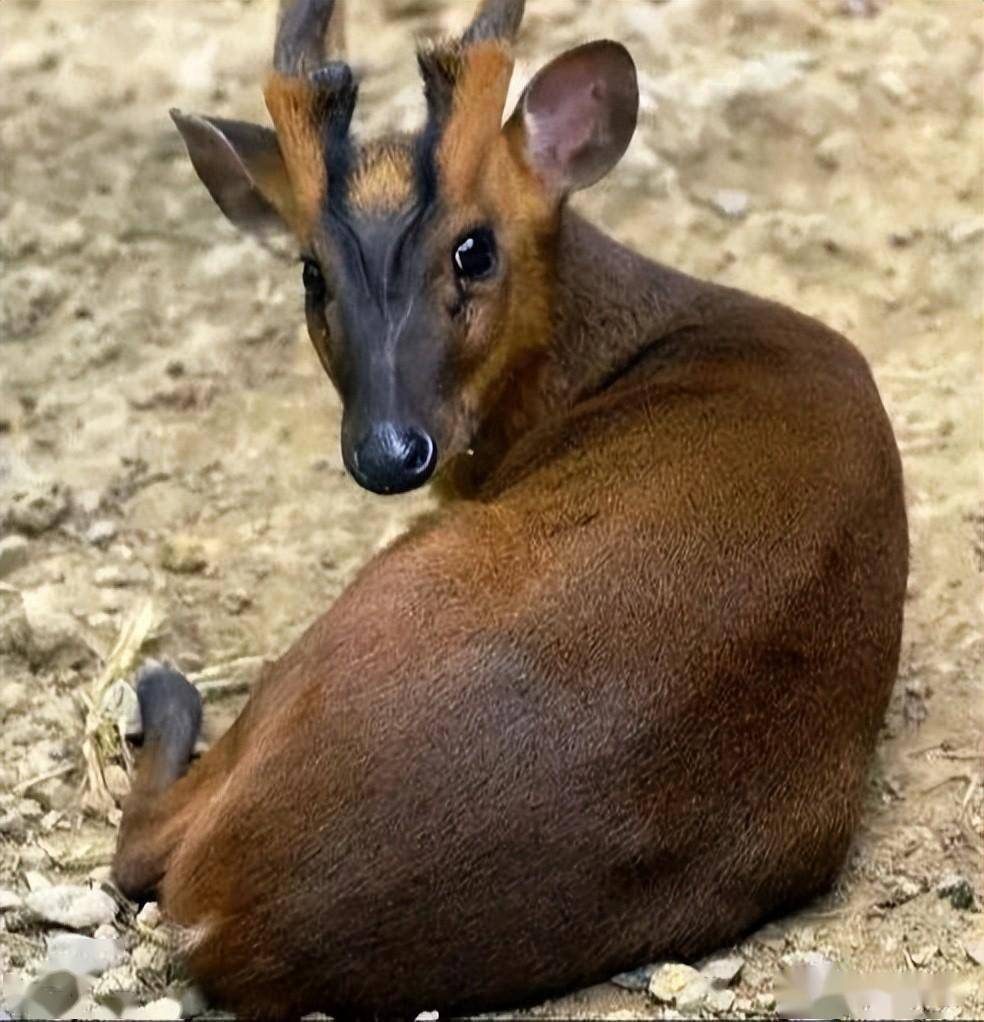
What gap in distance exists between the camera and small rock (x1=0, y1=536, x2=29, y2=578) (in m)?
5.16

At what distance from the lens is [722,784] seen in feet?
11.8

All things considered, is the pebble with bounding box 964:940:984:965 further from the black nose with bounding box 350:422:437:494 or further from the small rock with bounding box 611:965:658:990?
the black nose with bounding box 350:422:437:494

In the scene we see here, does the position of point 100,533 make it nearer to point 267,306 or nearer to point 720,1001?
point 267,306

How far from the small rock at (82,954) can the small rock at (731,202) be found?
311 cm

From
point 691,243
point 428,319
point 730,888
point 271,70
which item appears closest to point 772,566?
point 730,888

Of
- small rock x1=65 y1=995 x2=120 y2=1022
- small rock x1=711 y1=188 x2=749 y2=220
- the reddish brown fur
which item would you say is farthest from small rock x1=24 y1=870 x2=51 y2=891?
small rock x1=711 y1=188 x2=749 y2=220

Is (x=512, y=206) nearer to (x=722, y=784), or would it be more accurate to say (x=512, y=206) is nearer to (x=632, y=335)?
(x=632, y=335)

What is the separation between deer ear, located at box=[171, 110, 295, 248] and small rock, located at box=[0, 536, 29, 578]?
1.08 m

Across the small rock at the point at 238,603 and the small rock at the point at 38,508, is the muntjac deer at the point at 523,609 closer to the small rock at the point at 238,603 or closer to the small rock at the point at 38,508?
the small rock at the point at 238,603

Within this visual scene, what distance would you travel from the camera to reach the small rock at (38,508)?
530 cm

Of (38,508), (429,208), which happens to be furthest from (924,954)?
(38,508)

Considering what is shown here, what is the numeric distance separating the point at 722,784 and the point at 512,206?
1.42 meters

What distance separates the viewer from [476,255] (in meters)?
4.19

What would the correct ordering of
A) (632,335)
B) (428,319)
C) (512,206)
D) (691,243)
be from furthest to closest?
(691,243) < (632,335) < (512,206) < (428,319)
